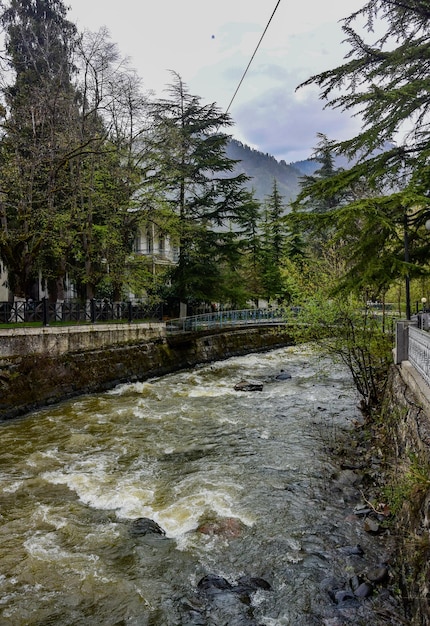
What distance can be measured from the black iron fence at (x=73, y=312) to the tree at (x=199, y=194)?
4.90 m

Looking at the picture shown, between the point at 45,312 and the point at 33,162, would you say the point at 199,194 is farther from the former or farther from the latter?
the point at 45,312

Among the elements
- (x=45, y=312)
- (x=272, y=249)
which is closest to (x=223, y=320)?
(x=45, y=312)

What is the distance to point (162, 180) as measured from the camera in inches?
904

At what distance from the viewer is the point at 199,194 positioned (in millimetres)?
26781

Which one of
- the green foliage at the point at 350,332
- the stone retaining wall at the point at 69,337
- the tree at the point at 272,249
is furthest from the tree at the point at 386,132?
the tree at the point at 272,249

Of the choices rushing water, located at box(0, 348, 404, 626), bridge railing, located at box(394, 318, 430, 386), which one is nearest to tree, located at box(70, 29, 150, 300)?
rushing water, located at box(0, 348, 404, 626)

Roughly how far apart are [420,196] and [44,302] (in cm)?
1280

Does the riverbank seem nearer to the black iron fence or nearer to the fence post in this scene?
the fence post

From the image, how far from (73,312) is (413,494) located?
14.9m

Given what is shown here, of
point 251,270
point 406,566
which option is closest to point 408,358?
point 406,566

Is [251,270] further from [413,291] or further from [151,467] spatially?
[151,467]

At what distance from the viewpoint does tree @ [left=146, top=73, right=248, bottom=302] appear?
25000 mm

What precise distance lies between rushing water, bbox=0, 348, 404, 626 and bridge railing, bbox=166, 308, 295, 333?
8.64m

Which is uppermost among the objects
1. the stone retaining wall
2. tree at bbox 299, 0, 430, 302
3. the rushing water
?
tree at bbox 299, 0, 430, 302
